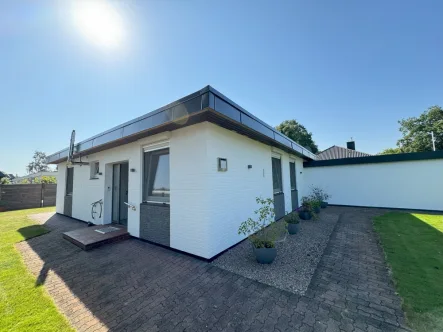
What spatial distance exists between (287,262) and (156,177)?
12.8ft

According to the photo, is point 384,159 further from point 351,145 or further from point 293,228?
point 351,145

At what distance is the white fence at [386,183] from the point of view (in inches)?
334

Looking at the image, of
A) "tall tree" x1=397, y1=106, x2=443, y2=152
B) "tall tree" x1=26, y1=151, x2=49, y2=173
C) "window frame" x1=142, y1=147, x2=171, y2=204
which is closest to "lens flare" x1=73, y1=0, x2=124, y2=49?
"window frame" x1=142, y1=147, x2=171, y2=204

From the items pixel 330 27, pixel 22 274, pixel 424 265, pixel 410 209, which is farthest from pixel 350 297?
pixel 410 209

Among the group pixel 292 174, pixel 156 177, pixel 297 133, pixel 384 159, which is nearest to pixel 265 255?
pixel 156 177

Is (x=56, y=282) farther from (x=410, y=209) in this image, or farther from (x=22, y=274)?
(x=410, y=209)

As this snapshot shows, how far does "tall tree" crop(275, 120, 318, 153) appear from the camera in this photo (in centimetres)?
2075

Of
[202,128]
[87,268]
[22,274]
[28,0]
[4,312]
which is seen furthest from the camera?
[28,0]

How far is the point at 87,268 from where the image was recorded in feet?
11.6

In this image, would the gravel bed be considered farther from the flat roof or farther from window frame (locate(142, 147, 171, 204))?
the flat roof

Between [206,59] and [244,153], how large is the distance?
351 centimetres

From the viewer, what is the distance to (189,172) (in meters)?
4.03

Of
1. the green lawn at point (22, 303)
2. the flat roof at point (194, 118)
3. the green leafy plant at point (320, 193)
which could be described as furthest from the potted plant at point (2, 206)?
the green leafy plant at point (320, 193)

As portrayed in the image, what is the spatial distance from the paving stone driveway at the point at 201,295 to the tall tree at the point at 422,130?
34503 millimetres
